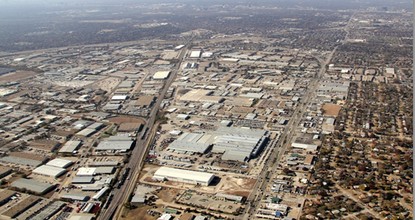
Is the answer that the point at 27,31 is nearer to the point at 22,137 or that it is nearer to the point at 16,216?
the point at 22,137

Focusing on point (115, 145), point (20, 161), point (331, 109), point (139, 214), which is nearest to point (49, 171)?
point (20, 161)

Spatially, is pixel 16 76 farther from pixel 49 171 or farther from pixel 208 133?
pixel 208 133

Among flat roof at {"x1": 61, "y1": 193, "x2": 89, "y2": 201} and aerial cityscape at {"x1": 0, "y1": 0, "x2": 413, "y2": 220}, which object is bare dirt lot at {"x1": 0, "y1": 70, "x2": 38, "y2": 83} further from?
flat roof at {"x1": 61, "y1": 193, "x2": 89, "y2": 201}

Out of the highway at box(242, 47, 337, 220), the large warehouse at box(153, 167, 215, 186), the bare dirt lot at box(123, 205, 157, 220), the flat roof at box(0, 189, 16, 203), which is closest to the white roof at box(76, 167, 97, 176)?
the flat roof at box(0, 189, 16, 203)

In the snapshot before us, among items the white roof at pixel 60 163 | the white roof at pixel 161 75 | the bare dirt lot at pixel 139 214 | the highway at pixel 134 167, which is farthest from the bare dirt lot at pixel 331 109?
the white roof at pixel 60 163

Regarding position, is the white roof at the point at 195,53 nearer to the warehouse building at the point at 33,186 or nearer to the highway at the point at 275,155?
the highway at the point at 275,155

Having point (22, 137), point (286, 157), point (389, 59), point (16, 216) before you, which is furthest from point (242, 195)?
point (389, 59)
